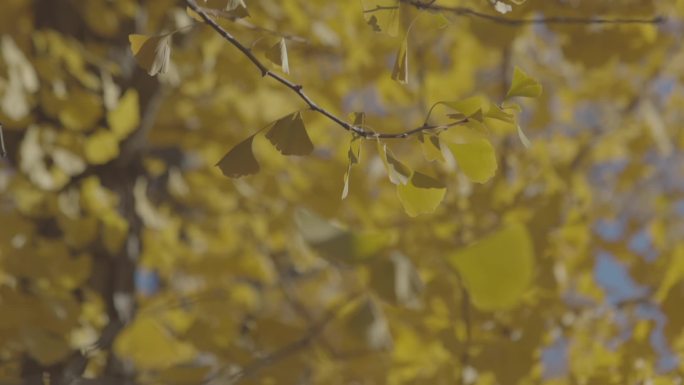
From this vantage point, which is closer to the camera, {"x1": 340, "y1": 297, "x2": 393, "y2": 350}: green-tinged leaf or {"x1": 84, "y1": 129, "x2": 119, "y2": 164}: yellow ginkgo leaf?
{"x1": 340, "y1": 297, "x2": 393, "y2": 350}: green-tinged leaf

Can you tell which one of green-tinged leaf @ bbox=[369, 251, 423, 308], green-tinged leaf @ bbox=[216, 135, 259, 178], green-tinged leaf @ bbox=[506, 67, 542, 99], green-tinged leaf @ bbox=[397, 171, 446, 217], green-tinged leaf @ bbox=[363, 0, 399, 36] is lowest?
green-tinged leaf @ bbox=[369, 251, 423, 308]

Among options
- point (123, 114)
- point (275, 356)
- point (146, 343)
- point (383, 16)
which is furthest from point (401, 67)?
point (123, 114)

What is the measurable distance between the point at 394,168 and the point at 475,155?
0.07m

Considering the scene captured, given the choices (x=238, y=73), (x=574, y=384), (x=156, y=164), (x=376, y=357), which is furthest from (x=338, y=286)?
(x=574, y=384)

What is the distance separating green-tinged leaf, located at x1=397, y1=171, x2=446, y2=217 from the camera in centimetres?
67

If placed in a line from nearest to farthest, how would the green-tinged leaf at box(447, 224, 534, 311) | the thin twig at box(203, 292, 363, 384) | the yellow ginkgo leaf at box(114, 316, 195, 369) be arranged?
the green-tinged leaf at box(447, 224, 534, 311)
the thin twig at box(203, 292, 363, 384)
the yellow ginkgo leaf at box(114, 316, 195, 369)

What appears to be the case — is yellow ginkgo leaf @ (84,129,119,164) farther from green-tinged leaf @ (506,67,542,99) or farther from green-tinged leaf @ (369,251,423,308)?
green-tinged leaf @ (506,67,542,99)

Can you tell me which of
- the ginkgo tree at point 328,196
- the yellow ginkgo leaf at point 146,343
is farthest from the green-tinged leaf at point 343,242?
the yellow ginkgo leaf at point 146,343

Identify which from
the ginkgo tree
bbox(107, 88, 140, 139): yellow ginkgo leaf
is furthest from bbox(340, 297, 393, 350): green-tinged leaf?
bbox(107, 88, 140, 139): yellow ginkgo leaf

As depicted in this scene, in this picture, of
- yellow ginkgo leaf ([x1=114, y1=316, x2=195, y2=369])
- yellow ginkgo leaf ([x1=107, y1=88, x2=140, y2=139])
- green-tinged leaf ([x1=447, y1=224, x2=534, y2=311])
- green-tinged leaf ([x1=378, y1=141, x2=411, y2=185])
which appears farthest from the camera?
yellow ginkgo leaf ([x1=107, y1=88, x2=140, y2=139])

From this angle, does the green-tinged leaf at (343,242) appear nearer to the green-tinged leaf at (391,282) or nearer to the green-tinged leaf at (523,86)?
the green-tinged leaf at (391,282)

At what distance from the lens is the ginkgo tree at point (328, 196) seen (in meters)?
0.84

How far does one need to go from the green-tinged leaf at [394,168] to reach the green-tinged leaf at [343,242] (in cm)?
20

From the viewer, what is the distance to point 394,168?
643 mm
